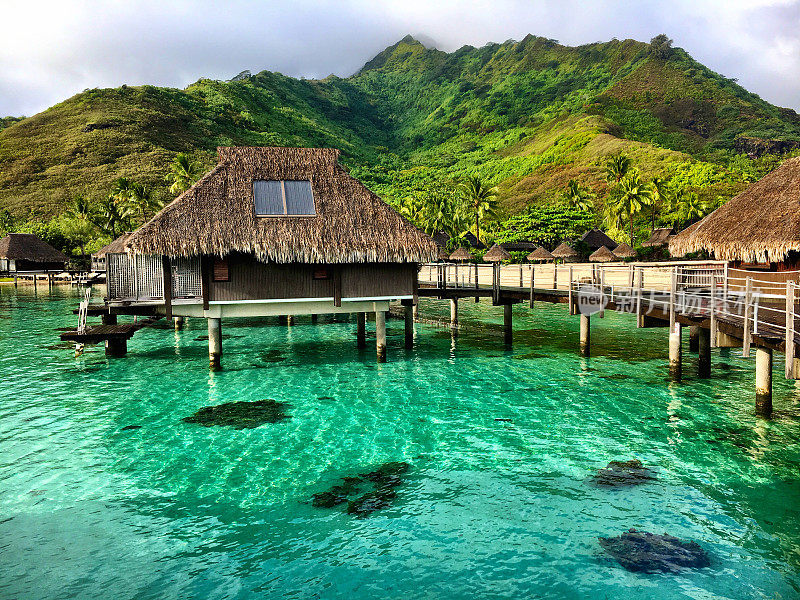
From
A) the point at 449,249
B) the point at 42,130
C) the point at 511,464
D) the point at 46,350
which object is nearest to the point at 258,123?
the point at 42,130

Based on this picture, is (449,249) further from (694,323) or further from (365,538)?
(365,538)

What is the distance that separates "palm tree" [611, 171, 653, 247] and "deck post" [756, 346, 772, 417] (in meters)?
42.9

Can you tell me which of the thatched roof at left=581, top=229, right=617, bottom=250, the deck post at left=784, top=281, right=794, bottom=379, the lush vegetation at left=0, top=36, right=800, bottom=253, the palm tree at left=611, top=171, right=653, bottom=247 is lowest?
the deck post at left=784, top=281, right=794, bottom=379

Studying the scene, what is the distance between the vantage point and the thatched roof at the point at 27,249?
5325cm

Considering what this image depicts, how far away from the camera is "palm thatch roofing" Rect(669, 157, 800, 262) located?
544 inches

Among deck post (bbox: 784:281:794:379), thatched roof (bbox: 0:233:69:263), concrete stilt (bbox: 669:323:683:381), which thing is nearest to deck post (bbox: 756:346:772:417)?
deck post (bbox: 784:281:794:379)

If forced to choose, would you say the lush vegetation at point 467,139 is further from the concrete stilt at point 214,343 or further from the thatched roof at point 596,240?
the concrete stilt at point 214,343

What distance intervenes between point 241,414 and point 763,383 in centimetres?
1146

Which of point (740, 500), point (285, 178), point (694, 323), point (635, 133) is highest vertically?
point (635, 133)

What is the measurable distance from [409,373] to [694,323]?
8.23 metres

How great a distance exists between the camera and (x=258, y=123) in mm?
105062

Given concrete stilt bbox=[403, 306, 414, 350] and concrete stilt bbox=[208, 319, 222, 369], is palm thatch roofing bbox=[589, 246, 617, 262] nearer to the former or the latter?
concrete stilt bbox=[403, 306, 414, 350]

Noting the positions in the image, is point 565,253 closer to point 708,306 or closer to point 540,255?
point 540,255

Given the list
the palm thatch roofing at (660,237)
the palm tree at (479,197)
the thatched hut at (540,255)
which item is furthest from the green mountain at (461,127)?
the thatched hut at (540,255)
